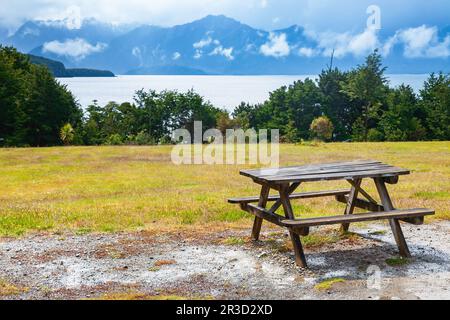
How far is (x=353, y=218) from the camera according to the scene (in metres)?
8.11

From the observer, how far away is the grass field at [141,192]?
1195cm

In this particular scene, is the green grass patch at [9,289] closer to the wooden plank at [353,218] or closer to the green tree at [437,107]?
the wooden plank at [353,218]

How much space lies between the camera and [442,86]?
2832 inches

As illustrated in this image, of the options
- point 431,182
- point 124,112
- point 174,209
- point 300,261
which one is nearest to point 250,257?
point 300,261

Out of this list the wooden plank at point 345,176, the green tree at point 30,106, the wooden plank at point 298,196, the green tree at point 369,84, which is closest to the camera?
the wooden plank at point 345,176

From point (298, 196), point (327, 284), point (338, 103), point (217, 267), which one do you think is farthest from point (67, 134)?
point (327, 284)

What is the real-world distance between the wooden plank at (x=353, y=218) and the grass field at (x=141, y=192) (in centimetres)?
340

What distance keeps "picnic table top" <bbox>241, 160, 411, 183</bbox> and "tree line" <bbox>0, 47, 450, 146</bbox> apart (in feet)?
169

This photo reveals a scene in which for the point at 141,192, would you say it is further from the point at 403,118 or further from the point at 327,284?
the point at 403,118

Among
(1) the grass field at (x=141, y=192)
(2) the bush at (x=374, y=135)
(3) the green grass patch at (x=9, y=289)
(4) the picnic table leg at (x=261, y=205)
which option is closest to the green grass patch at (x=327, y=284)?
(4) the picnic table leg at (x=261, y=205)

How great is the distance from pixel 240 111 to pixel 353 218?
287 feet

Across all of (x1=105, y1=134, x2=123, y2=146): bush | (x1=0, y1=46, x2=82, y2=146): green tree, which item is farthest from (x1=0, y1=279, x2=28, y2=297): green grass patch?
(x1=105, y1=134, x2=123, y2=146): bush

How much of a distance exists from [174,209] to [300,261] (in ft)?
19.4
